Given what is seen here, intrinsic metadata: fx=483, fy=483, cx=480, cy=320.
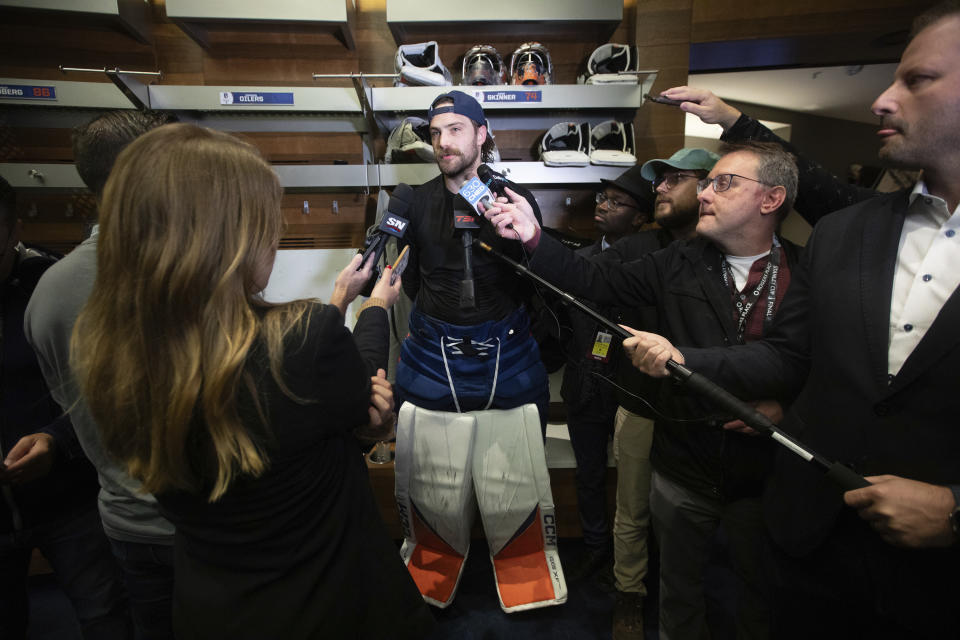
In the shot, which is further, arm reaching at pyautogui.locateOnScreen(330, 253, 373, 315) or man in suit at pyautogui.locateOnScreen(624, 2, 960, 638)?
arm reaching at pyautogui.locateOnScreen(330, 253, 373, 315)

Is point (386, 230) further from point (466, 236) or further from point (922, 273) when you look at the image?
point (922, 273)

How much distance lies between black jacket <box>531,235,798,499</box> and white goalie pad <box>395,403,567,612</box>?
520mm

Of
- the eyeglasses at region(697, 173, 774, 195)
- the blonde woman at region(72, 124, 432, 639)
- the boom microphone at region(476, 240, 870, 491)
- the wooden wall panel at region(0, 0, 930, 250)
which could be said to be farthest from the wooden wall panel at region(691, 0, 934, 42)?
the blonde woman at region(72, 124, 432, 639)

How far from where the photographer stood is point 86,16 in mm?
2451

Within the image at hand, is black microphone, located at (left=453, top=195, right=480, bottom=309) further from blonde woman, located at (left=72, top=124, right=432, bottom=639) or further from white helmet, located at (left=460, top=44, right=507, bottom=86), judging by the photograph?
white helmet, located at (left=460, top=44, right=507, bottom=86)

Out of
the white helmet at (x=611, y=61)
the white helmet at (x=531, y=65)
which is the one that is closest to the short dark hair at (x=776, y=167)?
the white helmet at (x=611, y=61)

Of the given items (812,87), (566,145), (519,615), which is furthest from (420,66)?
(812,87)

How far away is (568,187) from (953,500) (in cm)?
238

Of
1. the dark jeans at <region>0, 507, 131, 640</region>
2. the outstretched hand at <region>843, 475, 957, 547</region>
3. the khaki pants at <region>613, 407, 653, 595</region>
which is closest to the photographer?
the outstretched hand at <region>843, 475, 957, 547</region>

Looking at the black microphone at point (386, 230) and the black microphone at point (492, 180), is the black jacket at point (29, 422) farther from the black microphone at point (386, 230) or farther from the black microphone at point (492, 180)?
the black microphone at point (492, 180)

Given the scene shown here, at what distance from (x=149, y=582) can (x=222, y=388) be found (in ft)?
3.02

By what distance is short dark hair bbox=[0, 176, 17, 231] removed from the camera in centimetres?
134

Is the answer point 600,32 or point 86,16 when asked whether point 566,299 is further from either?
point 86,16

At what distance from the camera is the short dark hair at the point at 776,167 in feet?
4.84
